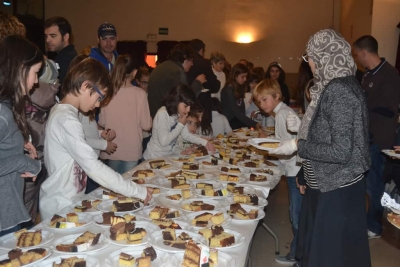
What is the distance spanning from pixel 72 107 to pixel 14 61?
394 mm

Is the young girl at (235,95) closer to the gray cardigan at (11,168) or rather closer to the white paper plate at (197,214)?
the white paper plate at (197,214)

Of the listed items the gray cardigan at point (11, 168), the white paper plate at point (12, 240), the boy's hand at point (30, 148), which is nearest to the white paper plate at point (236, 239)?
the white paper plate at point (12, 240)

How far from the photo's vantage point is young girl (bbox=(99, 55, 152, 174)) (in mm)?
3898

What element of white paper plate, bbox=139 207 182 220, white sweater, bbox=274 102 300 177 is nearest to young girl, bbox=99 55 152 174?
white sweater, bbox=274 102 300 177

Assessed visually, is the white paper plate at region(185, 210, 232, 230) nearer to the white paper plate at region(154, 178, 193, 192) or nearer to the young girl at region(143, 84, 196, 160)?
the white paper plate at region(154, 178, 193, 192)

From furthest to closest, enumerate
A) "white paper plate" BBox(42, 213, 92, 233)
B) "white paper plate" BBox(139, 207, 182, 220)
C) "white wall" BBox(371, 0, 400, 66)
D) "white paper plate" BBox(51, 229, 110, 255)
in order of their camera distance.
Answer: "white wall" BBox(371, 0, 400, 66)
"white paper plate" BBox(139, 207, 182, 220)
"white paper plate" BBox(42, 213, 92, 233)
"white paper plate" BBox(51, 229, 110, 255)

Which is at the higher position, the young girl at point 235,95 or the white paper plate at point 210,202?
the young girl at point 235,95

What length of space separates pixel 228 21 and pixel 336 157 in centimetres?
1052

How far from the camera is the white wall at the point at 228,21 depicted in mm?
11891

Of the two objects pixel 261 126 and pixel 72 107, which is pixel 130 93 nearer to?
pixel 72 107

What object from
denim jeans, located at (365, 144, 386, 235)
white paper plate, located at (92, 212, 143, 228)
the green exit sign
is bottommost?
denim jeans, located at (365, 144, 386, 235)

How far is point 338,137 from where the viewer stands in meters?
2.20

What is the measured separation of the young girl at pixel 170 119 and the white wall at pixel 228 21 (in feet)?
28.0

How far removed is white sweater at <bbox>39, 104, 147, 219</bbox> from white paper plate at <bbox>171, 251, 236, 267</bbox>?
0.65m
